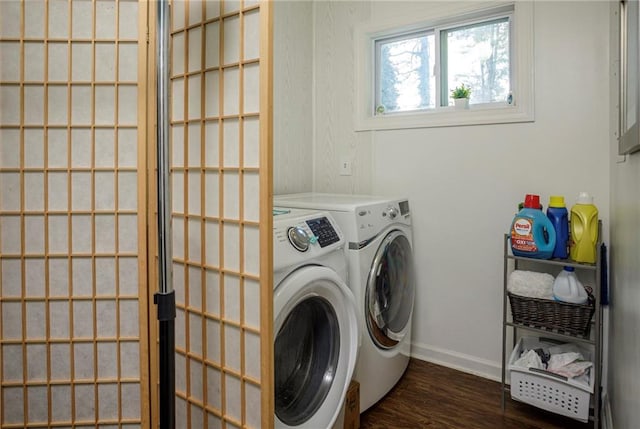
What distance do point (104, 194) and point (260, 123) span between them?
1.85 ft

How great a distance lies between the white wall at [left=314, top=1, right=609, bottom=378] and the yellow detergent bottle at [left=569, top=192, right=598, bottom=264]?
9.3 inches

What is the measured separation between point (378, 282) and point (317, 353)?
484 mm

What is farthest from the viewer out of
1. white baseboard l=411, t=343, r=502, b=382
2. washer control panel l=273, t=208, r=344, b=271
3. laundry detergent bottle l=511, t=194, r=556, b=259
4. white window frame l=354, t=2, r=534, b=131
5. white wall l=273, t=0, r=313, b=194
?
white wall l=273, t=0, r=313, b=194

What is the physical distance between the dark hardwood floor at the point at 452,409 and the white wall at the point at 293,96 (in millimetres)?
1417

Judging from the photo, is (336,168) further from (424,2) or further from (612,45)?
(612,45)

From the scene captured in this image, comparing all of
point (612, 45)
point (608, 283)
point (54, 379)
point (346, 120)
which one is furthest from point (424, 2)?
point (54, 379)

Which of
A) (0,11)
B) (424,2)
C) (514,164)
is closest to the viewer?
(0,11)

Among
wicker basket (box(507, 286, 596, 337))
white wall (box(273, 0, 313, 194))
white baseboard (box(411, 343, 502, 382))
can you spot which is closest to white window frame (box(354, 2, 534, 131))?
white wall (box(273, 0, 313, 194))

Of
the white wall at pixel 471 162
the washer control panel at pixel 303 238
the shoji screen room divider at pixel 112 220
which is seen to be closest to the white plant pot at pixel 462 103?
the white wall at pixel 471 162

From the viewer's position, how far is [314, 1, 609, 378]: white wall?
187cm

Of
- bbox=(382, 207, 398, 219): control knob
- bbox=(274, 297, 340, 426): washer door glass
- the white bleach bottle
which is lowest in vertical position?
bbox=(274, 297, 340, 426): washer door glass

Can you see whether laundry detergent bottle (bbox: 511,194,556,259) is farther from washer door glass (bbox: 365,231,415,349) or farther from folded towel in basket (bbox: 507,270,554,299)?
washer door glass (bbox: 365,231,415,349)

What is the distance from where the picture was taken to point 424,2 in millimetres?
2289

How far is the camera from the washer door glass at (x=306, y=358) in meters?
1.39
